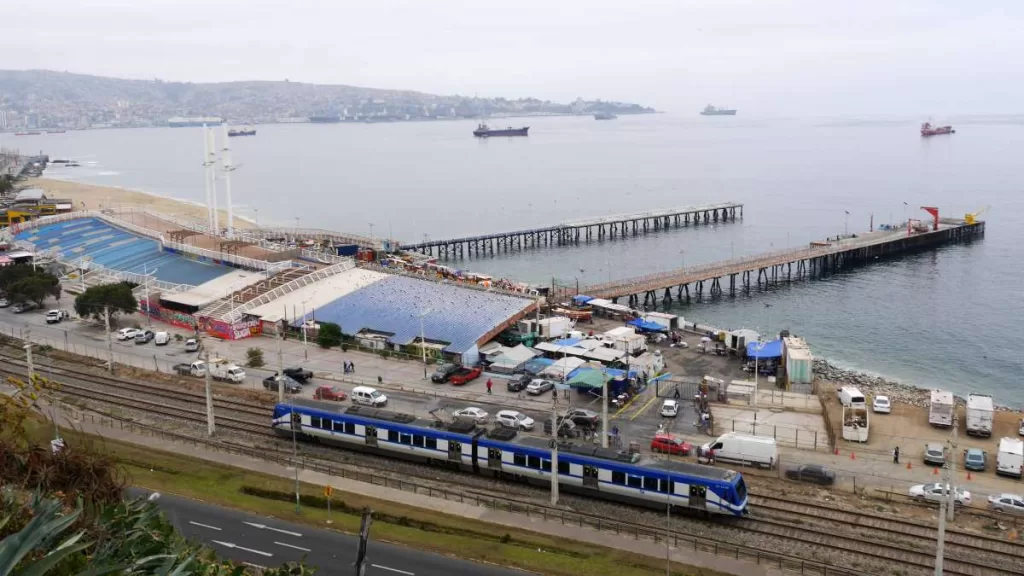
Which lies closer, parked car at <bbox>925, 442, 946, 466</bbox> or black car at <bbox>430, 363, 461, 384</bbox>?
parked car at <bbox>925, 442, 946, 466</bbox>

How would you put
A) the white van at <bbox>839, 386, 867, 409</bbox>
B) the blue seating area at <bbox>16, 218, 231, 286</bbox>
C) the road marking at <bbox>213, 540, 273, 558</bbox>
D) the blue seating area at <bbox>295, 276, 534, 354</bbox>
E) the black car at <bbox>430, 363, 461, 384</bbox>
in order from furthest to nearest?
the blue seating area at <bbox>16, 218, 231, 286</bbox>, the blue seating area at <bbox>295, 276, 534, 354</bbox>, the black car at <bbox>430, 363, 461, 384</bbox>, the white van at <bbox>839, 386, 867, 409</bbox>, the road marking at <bbox>213, 540, 273, 558</bbox>

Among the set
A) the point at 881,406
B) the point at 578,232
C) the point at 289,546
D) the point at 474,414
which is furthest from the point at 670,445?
the point at 578,232

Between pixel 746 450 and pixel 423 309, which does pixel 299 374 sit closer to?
pixel 423 309

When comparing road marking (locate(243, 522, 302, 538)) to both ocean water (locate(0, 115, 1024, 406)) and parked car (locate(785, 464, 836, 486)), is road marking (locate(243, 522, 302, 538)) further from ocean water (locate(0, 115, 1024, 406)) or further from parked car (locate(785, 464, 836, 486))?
ocean water (locate(0, 115, 1024, 406))

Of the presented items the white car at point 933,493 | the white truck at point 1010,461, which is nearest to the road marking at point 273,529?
the white car at point 933,493

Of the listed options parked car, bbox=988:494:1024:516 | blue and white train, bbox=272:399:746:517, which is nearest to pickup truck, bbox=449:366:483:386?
blue and white train, bbox=272:399:746:517

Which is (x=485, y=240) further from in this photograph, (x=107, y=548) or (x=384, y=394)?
(x=107, y=548)
